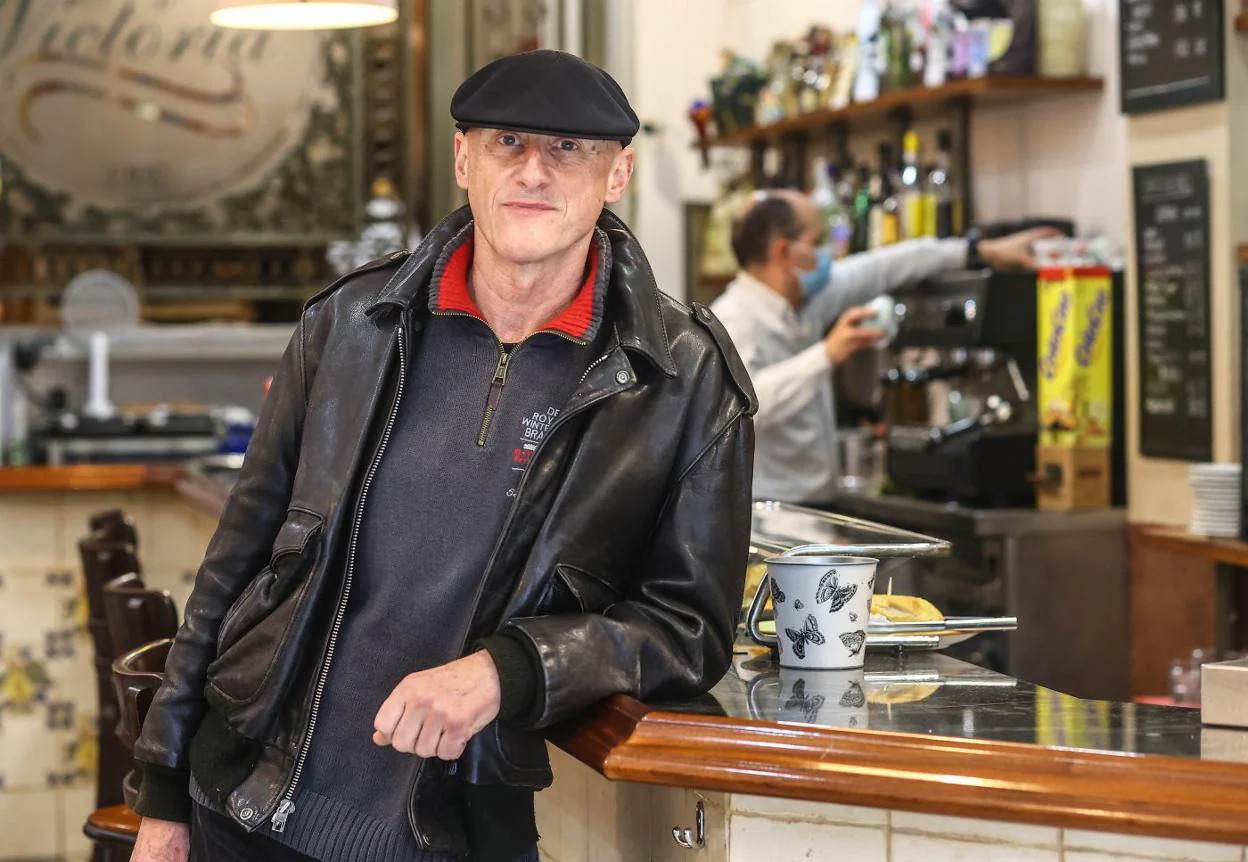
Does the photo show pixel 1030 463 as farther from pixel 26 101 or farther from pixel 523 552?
pixel 26 101

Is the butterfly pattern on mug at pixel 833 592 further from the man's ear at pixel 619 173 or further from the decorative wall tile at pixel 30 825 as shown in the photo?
the decorative wall tile at pixel 30 825

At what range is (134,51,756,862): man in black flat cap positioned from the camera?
1829 millimetres

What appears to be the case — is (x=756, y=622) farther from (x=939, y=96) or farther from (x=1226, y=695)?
(x=939, y=96)

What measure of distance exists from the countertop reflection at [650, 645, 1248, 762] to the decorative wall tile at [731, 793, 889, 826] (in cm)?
8

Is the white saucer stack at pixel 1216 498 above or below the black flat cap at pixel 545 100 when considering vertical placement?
below

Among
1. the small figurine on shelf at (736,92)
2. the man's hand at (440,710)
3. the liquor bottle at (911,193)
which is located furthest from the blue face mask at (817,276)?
the man's hand at (440,710)

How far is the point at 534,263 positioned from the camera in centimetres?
195

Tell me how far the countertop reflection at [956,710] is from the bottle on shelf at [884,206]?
364cm

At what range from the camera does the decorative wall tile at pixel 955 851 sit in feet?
5.36

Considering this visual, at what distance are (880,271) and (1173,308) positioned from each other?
3.26 feet

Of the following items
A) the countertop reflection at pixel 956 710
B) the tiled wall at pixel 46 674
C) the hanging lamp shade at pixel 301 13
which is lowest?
the tiled wall at pixel 46 674

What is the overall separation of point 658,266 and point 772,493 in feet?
9.03

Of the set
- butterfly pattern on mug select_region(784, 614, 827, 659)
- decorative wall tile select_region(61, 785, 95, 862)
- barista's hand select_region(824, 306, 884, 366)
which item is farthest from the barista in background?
butterfly pattern on mug select_region(784, 614, 827, 659)

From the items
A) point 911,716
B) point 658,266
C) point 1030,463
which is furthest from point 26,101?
point 911,716
